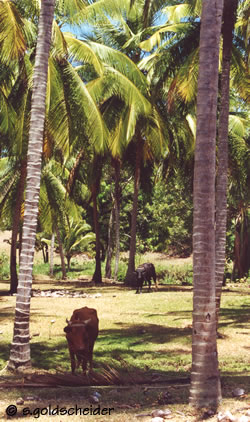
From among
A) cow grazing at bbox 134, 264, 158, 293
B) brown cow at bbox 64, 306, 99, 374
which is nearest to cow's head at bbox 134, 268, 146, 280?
cow grazing at bbox 134, 264, 158, 293

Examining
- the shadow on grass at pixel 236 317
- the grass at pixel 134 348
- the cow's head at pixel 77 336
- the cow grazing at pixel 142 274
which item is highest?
the cow grazing at pixel 142 274

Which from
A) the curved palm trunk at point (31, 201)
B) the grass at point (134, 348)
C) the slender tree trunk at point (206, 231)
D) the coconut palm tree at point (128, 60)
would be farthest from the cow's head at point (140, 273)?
the slender tree trunk at point (206, 231)

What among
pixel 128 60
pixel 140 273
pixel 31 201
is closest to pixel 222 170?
pixel 31 201

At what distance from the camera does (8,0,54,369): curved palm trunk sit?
9.30 meters

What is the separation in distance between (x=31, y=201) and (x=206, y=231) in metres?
3.76

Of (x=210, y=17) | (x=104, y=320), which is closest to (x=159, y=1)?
(x=104, y=320)

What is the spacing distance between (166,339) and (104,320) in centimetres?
331

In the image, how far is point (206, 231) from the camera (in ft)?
21.5

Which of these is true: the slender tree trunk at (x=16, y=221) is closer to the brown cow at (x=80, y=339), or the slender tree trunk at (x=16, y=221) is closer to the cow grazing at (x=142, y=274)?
the cow grazing at (x=142, y=274)

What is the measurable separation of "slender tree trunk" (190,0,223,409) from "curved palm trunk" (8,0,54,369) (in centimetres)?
341

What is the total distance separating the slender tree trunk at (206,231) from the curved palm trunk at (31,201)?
3.41m

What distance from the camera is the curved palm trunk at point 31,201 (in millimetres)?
9297

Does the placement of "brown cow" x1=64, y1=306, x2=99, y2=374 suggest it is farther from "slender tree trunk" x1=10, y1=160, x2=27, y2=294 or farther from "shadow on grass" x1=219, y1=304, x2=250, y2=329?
"slender tree trunk" x1=10, y1=160, x2=27, y2=294

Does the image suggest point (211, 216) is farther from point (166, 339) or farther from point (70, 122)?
point (70, 122)
